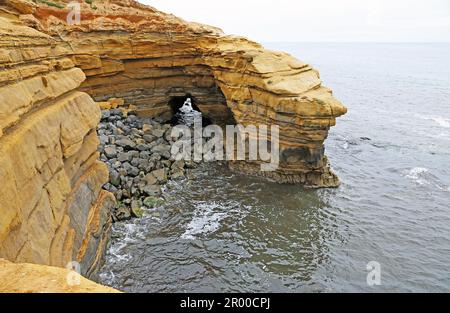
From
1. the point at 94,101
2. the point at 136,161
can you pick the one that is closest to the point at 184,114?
the point at 136,161

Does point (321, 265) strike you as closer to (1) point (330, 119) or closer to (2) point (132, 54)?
(1) point (330, 119)

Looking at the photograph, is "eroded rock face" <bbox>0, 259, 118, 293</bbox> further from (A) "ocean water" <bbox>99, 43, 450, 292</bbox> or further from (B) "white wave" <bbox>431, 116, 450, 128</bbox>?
(B) "white wave" <bbox>431, 116, 450, 128</bbox>

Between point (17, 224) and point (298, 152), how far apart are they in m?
14.8

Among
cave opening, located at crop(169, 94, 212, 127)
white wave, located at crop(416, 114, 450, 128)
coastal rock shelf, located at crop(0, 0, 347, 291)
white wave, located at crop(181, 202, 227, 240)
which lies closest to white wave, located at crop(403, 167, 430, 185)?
coastal rock shelf, located at crop(0, 0, 347, 291)

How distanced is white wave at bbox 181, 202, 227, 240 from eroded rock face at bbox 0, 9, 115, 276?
4277 millimetres

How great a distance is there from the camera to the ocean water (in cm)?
1231

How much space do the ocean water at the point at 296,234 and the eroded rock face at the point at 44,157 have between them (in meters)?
2.63

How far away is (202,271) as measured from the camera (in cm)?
1255

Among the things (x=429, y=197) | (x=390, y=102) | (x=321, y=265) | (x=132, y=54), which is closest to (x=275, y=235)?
(x=321, y=265)

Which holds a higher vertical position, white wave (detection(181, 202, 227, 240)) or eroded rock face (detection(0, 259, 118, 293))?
eroded rock face (detection(0, 259, 118, 293))

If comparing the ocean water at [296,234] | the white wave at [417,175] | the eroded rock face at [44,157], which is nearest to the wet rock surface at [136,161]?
the ocean water at [296,234]

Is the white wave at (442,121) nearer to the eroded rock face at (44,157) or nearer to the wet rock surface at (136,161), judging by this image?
the wet rock surface at (136,161)

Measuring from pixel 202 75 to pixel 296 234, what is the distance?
1392 cm

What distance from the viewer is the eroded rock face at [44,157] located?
6277 millimetres
